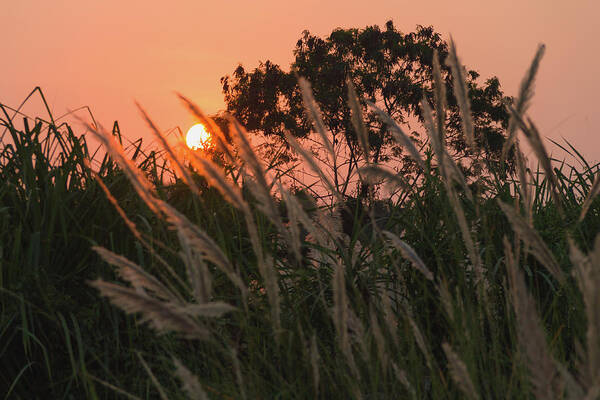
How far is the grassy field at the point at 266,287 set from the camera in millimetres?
1188

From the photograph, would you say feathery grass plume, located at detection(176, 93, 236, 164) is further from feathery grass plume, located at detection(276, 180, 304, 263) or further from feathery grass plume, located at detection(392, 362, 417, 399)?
feathery grass plume, located at detection(392, 362, 417, 399)

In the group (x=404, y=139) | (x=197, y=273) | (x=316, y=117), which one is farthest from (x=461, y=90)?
(x=197, y=273)

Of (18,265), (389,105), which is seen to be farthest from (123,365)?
(389,105)

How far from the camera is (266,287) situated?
1293 millimetres

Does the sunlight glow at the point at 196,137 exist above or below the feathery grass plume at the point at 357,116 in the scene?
above

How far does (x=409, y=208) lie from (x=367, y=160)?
1.35 m

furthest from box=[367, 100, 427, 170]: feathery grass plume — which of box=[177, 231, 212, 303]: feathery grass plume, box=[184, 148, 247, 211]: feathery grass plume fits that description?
box=[177, 231, 212, 303]: feathery grass plume

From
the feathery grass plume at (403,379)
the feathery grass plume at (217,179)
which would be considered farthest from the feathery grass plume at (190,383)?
the feathery grass plume at (403,379)

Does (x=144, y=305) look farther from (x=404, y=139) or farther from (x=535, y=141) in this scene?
(x=535, y=141)

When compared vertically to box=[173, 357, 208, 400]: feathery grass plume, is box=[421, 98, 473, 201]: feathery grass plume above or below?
above

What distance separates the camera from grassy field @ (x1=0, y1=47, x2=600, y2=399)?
1.19 m

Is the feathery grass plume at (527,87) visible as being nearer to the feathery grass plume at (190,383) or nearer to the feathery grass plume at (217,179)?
the feathery grass plume at (217,179)

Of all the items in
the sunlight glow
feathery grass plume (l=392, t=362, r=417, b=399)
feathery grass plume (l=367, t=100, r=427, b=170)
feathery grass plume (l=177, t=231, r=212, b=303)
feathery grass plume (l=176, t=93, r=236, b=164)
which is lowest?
feathery grass plume (l=392, t=362, r=417, b=399)

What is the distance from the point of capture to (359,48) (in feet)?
80.6
